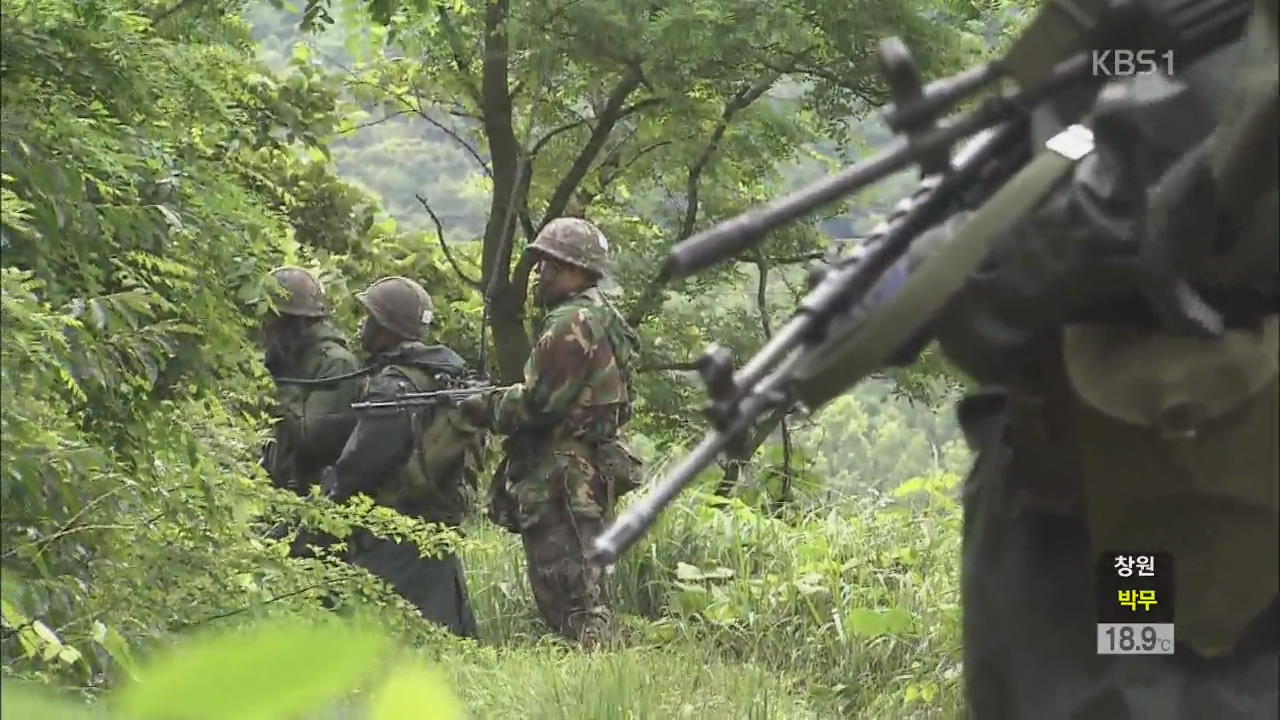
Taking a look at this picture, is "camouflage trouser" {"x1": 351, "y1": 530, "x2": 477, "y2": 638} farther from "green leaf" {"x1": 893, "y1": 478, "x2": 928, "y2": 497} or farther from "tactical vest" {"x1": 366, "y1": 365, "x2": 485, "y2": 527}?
"green leaf" {"x1": 893, "y1": 478, "x2": 928, "y2": 497}

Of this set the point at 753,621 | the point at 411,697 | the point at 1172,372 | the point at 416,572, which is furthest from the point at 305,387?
the point at 411,697

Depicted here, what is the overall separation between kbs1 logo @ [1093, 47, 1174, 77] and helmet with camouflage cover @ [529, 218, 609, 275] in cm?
465

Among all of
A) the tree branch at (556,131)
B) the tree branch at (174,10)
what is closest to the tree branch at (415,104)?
the tree branch at (556,131)

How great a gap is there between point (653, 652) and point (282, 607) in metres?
3.12

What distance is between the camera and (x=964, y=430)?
2.84 m

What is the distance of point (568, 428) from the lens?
23.5 feet

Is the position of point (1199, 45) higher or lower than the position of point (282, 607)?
higher

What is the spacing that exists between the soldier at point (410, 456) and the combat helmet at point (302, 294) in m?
0.32

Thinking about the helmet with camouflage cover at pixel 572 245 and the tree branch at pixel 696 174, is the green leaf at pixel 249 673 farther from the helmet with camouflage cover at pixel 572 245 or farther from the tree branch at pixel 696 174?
the tree branch at pixel 696 174

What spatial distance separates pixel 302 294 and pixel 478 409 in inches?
42.5

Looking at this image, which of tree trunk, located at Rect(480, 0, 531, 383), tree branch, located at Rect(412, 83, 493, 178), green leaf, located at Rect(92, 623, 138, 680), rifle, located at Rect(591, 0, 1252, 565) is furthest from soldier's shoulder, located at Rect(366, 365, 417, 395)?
rifle, located at Rect(591, 0, 1252, 565)

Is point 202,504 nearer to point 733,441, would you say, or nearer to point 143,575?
point 143,575

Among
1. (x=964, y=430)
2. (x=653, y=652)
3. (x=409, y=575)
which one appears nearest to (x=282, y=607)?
(x=964, y=430)

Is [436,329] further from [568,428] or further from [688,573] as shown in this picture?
[568,428]
